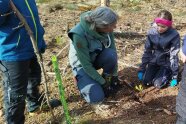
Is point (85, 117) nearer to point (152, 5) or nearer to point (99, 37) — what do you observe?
point (99, 37)

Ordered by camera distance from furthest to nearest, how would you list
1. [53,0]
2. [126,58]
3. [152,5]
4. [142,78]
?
[53,0]
[152,5]
[126,58]
[142,78]

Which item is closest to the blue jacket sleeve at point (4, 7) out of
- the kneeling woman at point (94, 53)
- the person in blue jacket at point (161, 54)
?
the kneeling woman at point (94, 53)

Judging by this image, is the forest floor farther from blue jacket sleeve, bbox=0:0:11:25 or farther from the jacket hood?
blue jacket sleeve, bbox=0:0:11:25

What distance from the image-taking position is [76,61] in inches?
160

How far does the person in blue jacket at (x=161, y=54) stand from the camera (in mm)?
4020

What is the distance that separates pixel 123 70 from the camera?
4789 mm

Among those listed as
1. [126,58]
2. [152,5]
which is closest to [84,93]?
[126,58]

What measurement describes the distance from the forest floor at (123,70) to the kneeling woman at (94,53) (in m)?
0.20

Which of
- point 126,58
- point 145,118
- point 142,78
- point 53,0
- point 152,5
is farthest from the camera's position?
point 53,0

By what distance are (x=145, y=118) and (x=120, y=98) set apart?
503mm

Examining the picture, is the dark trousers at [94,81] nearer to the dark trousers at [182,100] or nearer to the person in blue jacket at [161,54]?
the person in blue jacket at [161,54]

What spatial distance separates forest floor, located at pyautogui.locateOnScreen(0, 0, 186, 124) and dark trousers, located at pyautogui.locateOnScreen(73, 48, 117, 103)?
159mm

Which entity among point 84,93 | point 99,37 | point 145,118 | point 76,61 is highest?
point 99,37

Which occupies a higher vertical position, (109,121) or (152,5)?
(152,5)
